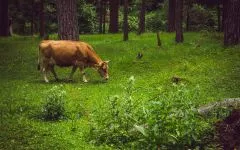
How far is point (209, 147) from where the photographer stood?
11.3 m

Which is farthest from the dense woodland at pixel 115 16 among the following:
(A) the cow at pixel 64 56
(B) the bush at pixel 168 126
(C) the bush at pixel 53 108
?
(B) the bush at pixel 168 126

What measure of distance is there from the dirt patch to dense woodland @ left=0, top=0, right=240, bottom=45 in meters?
16.7

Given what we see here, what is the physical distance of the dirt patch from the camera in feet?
35.6

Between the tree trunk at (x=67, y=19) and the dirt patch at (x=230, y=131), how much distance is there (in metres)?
16.6

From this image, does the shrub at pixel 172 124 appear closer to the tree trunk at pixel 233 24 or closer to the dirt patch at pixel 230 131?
the dirt patch at pixel 230 131

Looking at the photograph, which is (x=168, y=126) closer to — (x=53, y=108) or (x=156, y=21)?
(x=53, y=108)

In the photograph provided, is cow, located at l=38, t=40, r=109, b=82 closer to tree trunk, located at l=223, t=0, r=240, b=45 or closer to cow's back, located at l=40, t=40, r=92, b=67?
cow's back, located at l=40, t=40, r=92, b=67

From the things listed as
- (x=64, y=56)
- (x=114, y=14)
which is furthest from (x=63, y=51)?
(x=114, y=14)

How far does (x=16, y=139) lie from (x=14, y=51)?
19278mm

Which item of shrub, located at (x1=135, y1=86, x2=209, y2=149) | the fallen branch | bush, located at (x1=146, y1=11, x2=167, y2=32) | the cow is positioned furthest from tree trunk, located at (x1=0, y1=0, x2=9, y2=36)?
shrub, located at (x1=135, y1=86, x2=209, y2=149)

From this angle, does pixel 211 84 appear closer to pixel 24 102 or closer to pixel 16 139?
pixel 24 102

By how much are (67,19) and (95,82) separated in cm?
621

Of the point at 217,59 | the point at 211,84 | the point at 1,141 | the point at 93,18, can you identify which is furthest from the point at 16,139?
the point at 93,18

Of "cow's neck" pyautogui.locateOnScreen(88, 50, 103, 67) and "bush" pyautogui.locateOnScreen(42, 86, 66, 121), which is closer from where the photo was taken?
"bush" pyautogui.locateOnScreen(42, 86, 66, 121)
